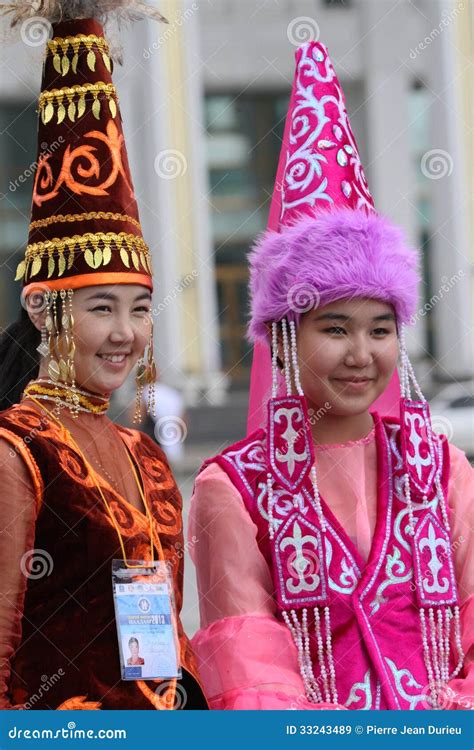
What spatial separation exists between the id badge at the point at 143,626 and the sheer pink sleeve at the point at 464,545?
69 centimetres

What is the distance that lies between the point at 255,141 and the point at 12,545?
58.9ft

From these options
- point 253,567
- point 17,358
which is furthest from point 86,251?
point 253,567

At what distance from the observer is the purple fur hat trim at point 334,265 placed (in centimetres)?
295

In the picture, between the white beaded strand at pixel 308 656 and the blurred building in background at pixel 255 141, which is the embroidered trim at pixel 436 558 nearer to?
the white beaded strand at pixel 308 656

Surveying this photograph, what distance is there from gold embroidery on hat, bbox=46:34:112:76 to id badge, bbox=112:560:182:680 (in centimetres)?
110

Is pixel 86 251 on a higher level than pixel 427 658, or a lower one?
higher

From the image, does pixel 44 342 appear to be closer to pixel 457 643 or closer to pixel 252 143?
pixel 457 643

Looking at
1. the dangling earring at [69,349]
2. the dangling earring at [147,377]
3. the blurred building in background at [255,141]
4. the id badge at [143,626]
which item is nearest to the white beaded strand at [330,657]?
the id badge at [143,626]

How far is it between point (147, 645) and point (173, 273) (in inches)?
646

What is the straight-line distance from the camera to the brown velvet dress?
8.43ft

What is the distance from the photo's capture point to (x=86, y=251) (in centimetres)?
281

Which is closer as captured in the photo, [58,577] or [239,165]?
[58,577]

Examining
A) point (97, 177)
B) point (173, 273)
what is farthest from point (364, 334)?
point (173, 273)

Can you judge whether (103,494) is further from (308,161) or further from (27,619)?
(308,161)
